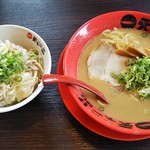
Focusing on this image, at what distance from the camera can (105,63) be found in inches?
50.4

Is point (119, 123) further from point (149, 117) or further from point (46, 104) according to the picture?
point (46, 104)

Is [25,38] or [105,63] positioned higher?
[25,38]

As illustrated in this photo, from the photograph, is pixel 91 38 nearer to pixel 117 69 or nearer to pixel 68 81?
pixel 117 69

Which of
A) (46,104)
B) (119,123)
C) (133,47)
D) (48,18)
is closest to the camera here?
(119,123)

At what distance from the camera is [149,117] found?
3.62 feet

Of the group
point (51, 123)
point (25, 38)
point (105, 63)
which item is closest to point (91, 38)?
point (105, 63)

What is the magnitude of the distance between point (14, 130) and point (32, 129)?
73 millimetres

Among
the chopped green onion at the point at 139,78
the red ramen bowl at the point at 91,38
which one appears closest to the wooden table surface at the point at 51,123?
the red ramen bowl at the point at 91,38

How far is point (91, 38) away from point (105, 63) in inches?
6.3

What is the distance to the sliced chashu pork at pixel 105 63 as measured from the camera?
123 cm

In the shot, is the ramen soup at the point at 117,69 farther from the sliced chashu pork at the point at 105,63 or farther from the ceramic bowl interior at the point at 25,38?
the ceramic bowl interior at the point at 25,38

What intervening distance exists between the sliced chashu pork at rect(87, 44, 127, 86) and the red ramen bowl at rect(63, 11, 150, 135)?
0.23 feet

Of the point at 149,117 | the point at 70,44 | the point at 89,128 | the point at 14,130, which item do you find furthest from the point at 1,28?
the point at 149,117

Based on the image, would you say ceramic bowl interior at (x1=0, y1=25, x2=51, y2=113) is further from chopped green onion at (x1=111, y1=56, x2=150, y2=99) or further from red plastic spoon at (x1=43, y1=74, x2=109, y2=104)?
chopped green onion at (x1=111, y1=56, x2=150, y2=99)
